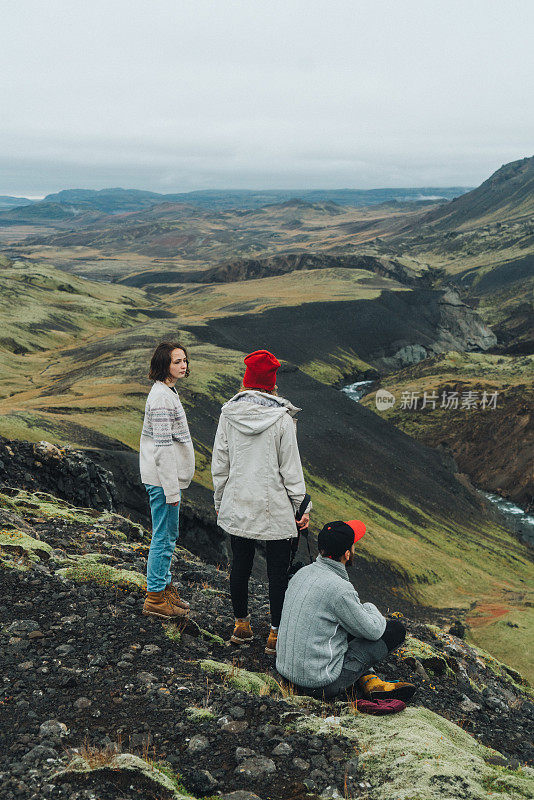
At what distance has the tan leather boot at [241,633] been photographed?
28.3 feet

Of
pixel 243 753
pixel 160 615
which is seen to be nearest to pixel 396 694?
pixel 243 753

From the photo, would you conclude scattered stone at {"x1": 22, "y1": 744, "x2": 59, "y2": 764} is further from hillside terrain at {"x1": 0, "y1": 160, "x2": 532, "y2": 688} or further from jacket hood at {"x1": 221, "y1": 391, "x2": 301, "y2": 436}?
hillside terrain at {"x1": 0, "y1": 160, "x2": 532, "y2": 688}

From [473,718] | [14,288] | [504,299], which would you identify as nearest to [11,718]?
[473,718]

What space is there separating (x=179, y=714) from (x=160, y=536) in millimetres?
2607

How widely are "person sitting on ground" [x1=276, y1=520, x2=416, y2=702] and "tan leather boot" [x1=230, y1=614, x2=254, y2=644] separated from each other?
164cm

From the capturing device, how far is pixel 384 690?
7.00m

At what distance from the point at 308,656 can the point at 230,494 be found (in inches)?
92.2

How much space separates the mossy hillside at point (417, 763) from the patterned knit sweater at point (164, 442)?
357cm

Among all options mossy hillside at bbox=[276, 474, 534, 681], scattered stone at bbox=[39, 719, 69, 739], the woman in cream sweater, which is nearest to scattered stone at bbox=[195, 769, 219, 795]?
scattered stone at bbox=[39, 719, 69, 739]

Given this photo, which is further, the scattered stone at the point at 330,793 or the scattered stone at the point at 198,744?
the scattered stone at the point at 198,744

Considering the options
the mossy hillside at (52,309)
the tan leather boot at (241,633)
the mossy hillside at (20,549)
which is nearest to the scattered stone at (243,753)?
the tan leather boot at (241,633)

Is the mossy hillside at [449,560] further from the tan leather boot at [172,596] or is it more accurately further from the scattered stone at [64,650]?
the scattered stone at [64,650]

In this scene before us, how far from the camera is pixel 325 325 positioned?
394 feet
